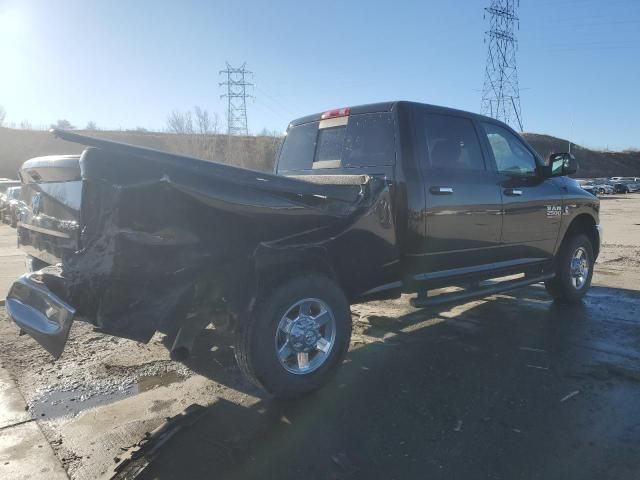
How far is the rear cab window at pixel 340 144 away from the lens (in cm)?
445

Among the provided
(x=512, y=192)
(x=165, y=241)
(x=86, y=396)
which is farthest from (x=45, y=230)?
(x=512, y=192)

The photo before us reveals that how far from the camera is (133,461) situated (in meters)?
2.88

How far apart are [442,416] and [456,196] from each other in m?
2.02

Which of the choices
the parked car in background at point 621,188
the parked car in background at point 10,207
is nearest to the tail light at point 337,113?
the parked car in background at point 10,207

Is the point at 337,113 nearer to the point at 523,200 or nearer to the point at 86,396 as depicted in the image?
the point at 523,200

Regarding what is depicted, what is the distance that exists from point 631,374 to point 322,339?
8.26 feet

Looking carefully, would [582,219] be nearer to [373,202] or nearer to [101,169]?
[373,202]

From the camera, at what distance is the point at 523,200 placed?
5465 mm

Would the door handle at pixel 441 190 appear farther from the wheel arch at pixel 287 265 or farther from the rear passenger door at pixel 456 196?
the wheel arch at pixel 287 265

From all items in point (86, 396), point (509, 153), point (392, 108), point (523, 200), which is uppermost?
point (392, 108)

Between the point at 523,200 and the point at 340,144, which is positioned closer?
the point at 340,144

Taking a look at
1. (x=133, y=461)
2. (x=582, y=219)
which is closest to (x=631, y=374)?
(x=582, y=219)

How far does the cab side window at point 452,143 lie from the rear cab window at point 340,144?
0.40 meters

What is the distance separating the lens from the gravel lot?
9.47ft
